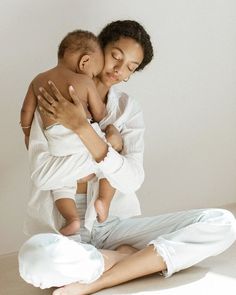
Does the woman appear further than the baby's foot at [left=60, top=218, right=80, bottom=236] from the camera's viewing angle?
No

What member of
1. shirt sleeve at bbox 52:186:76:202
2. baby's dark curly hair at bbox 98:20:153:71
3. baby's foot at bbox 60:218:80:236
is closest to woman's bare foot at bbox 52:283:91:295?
baby's foot at bbox 60:218:80:236

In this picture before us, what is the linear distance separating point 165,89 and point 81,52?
805 millimetres

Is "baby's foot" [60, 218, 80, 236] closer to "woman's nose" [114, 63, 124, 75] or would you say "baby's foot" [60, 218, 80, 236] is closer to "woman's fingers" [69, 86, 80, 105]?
"woman's fingers" [69, 86, 80, 105]

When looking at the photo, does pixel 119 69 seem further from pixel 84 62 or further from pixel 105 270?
pixel 105 270

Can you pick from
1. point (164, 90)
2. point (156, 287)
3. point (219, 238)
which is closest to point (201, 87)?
point (164, 90)

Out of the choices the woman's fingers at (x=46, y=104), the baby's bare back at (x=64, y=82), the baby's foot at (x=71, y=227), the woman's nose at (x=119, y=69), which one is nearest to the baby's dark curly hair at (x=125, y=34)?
the woman's nose at (x=119, y=69)

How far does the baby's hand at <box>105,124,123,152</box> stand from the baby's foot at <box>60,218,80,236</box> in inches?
10.7

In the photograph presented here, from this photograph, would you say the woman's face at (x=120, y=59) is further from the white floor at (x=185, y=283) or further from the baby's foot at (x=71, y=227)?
the white floor at (x=185, y=283)

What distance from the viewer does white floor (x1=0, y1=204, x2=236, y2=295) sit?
1.74 metres

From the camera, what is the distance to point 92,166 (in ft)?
5.81

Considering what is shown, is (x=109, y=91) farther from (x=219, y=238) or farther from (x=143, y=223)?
(x=219, y=238)

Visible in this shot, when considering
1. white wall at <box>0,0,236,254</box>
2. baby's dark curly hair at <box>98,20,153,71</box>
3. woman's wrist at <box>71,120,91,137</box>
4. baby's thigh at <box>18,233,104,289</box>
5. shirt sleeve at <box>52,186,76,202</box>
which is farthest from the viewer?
white wall at <box>0,0,236,254</box>

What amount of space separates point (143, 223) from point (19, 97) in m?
0.69

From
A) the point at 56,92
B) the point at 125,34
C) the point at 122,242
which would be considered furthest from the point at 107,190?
the point at 125,34
